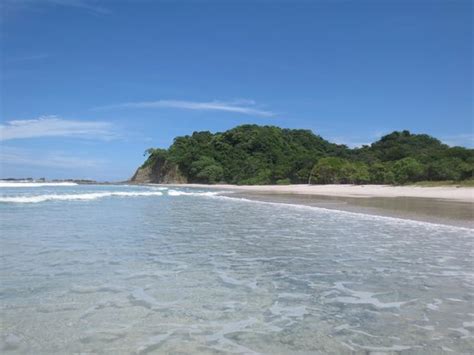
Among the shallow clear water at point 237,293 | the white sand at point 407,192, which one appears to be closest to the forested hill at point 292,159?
the white sand at point 407,192

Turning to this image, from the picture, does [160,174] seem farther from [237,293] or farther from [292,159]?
[237,293]

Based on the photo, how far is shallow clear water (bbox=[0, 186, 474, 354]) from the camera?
4.23 m

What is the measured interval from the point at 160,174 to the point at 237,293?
10979 cm

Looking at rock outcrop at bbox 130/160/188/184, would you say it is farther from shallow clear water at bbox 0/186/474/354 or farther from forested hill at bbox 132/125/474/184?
shallow clear water at bbox 0/186/474/354

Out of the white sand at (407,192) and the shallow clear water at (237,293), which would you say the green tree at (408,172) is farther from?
the shallow clear water at (237,293)

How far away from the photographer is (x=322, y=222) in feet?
47.5

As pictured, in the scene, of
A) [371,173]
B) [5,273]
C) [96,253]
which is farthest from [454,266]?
[371,173]

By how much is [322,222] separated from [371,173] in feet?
148

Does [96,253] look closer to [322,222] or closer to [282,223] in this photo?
[282,223]

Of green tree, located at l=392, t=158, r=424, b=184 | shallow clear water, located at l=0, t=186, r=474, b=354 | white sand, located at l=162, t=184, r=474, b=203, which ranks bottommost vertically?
shallow clear water, located at l=0, t=186, r=474, b=354

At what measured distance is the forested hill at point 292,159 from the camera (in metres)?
51.2

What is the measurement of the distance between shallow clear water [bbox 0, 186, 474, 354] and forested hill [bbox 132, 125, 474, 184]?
3932 cm

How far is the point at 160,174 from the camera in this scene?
113750 mm

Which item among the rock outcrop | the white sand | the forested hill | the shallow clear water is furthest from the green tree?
the rock outcrop
